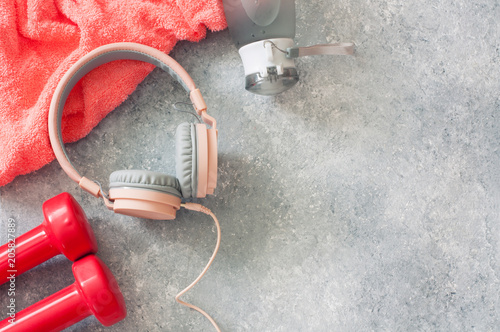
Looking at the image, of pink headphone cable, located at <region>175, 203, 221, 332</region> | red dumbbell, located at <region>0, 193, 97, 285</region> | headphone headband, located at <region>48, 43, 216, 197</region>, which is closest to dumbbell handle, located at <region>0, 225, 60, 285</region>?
red dumbbell, located at <region>0, 193, 97, 285</region>

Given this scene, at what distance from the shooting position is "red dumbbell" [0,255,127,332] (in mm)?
739

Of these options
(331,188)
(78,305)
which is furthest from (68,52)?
(331,188)

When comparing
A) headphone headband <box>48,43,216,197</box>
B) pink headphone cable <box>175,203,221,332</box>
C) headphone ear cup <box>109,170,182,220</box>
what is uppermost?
headphone headband <box>48,43,216,197</box>

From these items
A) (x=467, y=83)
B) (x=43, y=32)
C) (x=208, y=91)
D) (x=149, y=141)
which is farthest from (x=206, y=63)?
(x=467, y=83)

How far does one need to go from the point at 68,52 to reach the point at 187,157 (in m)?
0.38

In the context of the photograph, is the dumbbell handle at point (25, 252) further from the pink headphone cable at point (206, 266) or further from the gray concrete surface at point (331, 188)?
the pink headphone cable at point (206, 266)

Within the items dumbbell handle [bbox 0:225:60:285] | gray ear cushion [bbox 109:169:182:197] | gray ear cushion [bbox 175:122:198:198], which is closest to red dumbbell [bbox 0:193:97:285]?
dumbbell handle [bbox 0:225:60:285]

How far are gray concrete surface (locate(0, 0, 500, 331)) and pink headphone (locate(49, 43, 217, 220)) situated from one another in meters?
0.11

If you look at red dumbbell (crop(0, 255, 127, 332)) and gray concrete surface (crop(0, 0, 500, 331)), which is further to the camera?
gray concrete surface (crop(0, 0, 500, 331))

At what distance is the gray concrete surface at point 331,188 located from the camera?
0.85m

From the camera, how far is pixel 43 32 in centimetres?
83

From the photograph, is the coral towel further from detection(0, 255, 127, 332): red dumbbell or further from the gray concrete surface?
detection(0, 255, 127, 332): red dumbbell

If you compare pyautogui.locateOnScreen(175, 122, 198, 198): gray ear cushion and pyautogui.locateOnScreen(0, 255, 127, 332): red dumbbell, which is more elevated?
pyautogui.locateOnScreen(175, 122, 198, 198): gray ear cushion

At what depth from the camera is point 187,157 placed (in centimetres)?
72
